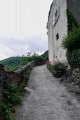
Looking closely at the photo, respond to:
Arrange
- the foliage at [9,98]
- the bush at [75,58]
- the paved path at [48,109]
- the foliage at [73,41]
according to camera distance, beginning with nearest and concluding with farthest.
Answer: the paved path at [48,109]
the foliage at [9,98]
the bush at [75,58]
the foliage at [73,41]

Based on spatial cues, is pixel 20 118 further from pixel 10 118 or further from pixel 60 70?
pixel 60 70

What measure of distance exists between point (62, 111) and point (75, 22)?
29.7 ft

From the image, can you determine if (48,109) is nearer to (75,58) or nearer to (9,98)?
(9,98)

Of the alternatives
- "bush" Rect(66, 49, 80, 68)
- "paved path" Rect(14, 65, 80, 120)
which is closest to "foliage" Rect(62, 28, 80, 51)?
"bush" Rect(66, 49, 80, 68)

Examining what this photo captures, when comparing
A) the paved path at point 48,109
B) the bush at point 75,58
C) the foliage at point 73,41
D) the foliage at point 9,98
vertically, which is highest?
the foliage at point 73,41

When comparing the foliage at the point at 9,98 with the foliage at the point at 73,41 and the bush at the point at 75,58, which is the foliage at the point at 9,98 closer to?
the bush at the point at 75,58

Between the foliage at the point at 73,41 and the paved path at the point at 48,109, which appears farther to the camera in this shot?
the foliage at the point at 73,41

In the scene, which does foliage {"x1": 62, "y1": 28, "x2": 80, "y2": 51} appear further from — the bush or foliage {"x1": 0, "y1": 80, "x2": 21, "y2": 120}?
foliage {"x1": 0, "y1": 80, "x2": 21, "y2": 120}

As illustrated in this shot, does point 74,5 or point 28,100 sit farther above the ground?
point 74,5

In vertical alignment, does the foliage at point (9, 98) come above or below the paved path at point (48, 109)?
above

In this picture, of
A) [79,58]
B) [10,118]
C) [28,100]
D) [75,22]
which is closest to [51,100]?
[28,100]

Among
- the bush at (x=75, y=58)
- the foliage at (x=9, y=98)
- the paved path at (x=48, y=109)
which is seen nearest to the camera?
the paved path at (x=48, y=109)

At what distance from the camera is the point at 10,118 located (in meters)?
2.99

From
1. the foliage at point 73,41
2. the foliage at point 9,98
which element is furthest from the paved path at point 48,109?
the foliage at point 73,41
